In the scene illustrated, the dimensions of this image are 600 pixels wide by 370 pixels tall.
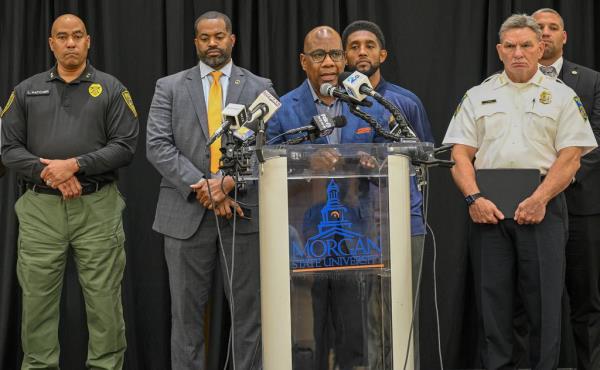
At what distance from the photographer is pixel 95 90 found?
167 inches

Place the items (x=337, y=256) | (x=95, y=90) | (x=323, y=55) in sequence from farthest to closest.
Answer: (x=95, y=90), (x=323, y=55), (x=337, y=256)

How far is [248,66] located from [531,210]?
1965 millimetres

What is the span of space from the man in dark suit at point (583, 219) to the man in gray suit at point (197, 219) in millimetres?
1734

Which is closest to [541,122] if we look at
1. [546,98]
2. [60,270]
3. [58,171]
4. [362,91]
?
[546,98]

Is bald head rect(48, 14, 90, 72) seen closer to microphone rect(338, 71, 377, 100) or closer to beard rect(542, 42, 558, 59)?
microphone rect(338, 71, 377, 100)

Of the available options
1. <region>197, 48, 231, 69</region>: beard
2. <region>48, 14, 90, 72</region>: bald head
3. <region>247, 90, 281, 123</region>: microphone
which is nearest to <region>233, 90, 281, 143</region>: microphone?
<region>247, 90, 281, 123</region>: microphone

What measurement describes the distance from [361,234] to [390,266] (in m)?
0.14

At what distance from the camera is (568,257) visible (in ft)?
15.3

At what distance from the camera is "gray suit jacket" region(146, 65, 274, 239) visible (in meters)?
3.98

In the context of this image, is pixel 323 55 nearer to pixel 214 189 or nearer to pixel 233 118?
pixel 214 189

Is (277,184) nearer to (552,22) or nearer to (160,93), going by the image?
(160,93)

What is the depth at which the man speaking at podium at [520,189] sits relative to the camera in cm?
393

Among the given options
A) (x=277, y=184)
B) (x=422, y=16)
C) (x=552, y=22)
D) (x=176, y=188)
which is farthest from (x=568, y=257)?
(x=277, y=184)

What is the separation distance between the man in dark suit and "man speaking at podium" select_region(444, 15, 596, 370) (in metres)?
0.57
